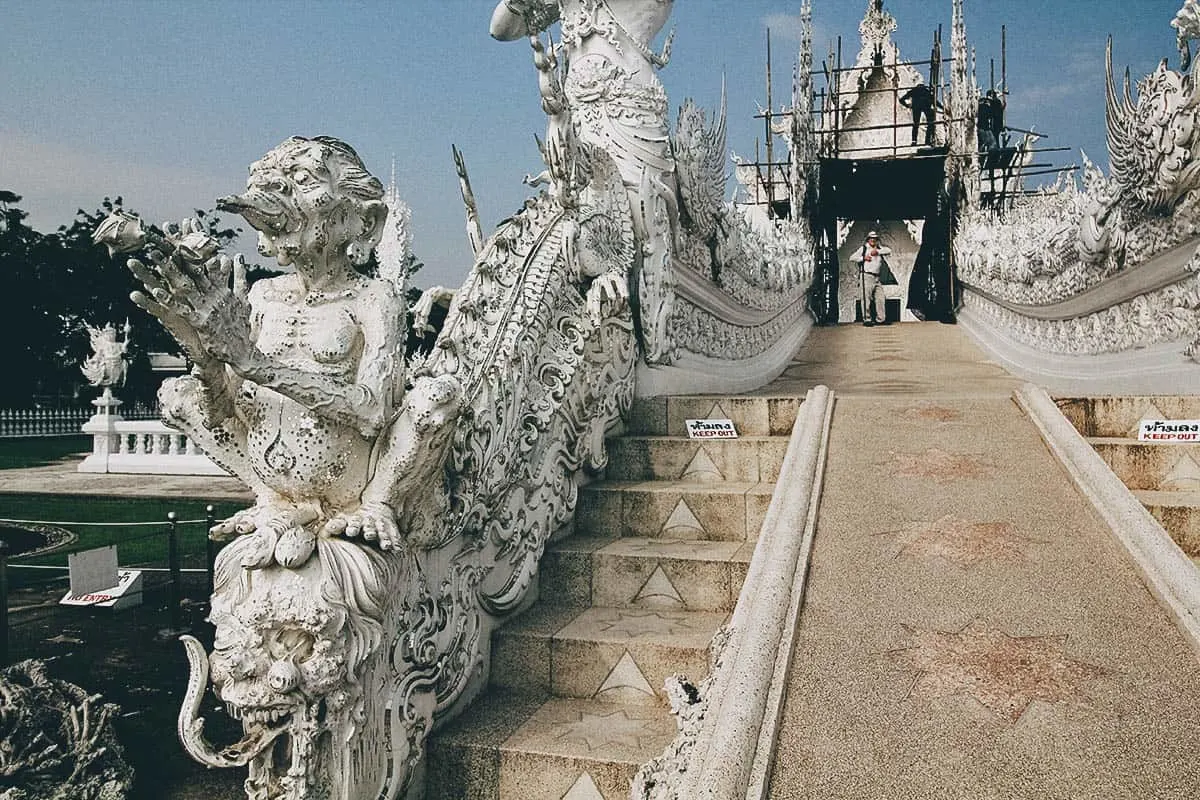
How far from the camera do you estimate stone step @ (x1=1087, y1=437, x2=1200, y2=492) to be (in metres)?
3.74

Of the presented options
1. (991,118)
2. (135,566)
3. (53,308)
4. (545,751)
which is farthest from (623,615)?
(53,308)

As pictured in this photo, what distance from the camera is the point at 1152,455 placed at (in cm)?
380

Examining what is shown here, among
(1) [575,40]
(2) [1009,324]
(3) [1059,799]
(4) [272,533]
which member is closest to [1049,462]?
(3) [1059,799]

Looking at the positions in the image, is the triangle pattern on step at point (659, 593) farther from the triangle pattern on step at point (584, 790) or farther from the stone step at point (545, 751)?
the triangle pattern on step at point (584, 790)

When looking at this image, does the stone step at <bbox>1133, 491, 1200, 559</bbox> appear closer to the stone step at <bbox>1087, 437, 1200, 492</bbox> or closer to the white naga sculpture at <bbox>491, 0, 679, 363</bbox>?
the stone step at <bbox>1087, 437, 1200, 492</bbox>

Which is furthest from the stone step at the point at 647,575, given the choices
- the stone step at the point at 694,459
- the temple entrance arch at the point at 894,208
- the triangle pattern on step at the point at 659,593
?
the temple entrance arch at the point at 894,208

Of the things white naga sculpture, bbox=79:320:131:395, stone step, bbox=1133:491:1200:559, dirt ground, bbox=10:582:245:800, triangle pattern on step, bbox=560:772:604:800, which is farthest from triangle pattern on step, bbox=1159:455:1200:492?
white naga sculpture, bbox=79:320:131:395

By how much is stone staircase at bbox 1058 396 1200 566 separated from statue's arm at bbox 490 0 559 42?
3044mm

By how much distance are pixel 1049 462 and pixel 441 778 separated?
8.55 feet

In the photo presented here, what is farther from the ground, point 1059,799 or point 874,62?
point 874,62

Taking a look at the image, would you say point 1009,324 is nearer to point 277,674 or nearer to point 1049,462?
point 1049,462

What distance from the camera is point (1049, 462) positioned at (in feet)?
11.7

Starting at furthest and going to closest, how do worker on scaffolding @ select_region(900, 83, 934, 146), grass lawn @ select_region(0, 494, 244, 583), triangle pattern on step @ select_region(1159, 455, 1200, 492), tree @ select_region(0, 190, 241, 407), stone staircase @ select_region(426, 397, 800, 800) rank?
1. tree @ select_region(0, 190, 241, 407)
2. worker on scaffolding @ select_region(900, 83, 934, 146)
3. grass lawn @ select_region(0, 494, 244, 583)
4. triangle pattern on step @ select_region(1159, 455, 1200, 492)
5. stone staircase @ select_region(426, 397, 800, 800)

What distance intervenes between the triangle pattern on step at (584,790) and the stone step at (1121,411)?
9.87 feet
